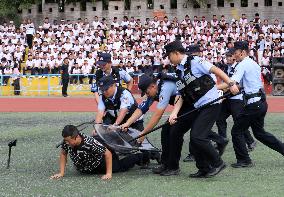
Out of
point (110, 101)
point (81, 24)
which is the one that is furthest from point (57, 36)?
point (110, 101)

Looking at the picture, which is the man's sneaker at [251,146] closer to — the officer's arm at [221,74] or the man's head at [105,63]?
the man's head at [105,63]

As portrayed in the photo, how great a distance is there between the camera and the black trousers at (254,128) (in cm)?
1045

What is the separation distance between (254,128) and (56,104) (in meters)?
15.2

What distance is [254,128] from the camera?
10578 millimetres

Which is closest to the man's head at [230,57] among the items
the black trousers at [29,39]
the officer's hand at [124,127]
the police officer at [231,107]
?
the police officer at [231,107]

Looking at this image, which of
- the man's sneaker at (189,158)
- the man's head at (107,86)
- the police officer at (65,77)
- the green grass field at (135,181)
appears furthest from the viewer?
the police officer at (65,77)

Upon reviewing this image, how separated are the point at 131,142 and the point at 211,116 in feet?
4.33

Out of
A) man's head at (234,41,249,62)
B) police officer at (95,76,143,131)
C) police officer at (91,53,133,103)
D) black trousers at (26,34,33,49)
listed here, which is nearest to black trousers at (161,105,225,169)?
police officer at (95,76,143,131)

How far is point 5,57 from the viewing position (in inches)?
1331

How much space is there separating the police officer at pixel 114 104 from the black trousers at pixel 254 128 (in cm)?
146

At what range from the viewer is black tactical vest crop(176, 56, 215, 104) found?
9.30 meters

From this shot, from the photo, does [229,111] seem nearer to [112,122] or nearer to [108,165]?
[112,122]

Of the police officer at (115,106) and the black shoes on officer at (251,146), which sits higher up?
the police officer at (115,106)

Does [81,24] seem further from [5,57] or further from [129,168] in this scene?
[129,168]
